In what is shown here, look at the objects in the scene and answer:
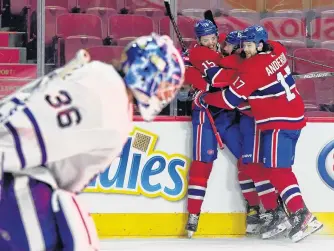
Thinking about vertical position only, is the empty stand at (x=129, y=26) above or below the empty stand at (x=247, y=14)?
below

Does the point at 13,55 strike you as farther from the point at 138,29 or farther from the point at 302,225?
the point at 302,225

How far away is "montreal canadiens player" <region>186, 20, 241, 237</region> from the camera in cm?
475

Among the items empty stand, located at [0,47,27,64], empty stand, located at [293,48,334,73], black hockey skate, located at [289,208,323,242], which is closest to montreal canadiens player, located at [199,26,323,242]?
black hockey skate, located at [289,208,323,242]

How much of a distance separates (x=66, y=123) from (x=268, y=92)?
2.88 m

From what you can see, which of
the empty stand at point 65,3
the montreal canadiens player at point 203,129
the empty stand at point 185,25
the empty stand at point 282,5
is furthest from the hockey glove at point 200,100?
the empty stand at point 65,3

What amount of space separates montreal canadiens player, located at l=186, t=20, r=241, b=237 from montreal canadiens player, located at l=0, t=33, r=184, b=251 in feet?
9.26

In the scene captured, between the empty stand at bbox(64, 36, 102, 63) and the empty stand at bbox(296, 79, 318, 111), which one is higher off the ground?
the empty stand at bbox(64, 36, 102, 63)

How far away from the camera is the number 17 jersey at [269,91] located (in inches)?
180

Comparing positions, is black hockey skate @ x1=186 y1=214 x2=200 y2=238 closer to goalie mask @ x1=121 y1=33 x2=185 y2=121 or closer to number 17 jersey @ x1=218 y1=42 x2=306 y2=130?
number 17 jersey @ x1=218 y1=42 x2=306 y2=130

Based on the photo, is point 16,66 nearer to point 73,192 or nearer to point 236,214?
point 236,214

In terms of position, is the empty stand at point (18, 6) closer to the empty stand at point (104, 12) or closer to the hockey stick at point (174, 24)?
the empty stand at point (104, 12)

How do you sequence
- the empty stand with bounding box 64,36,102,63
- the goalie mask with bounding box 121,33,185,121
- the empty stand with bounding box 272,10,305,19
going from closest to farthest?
the goalie mask with bounding box 121,33,185,121 → the empty stand with bounding box 64,36,102,63 → the empty stand with bounding box 272,10,305,19

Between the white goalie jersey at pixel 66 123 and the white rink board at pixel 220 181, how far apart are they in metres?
2.90

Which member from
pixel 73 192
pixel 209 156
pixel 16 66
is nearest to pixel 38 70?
pixel 16 66
